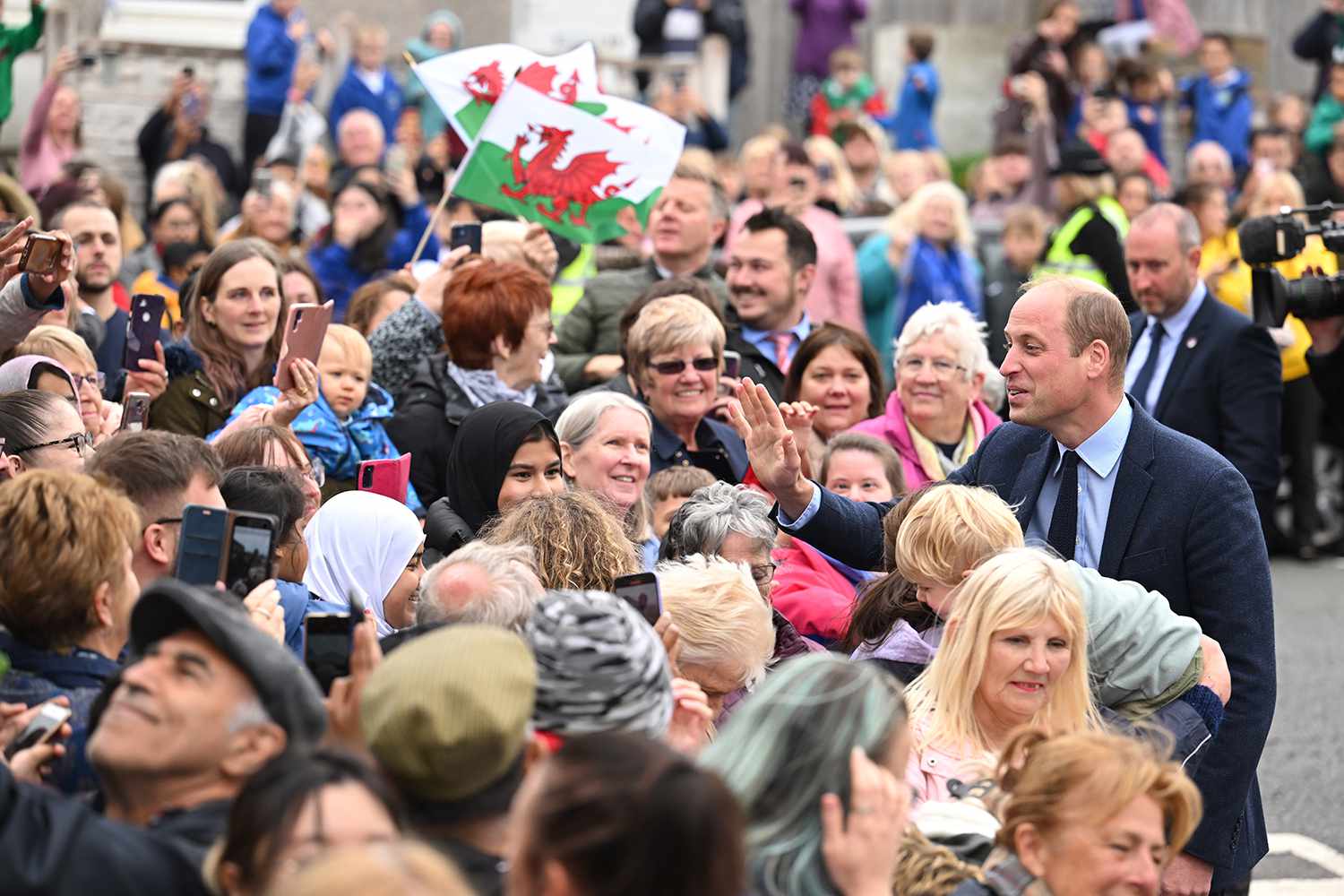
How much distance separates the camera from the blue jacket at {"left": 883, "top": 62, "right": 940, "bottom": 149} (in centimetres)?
1872

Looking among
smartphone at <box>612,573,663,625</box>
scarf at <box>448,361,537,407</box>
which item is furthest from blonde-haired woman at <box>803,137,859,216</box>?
smartphone at <box>612,573,663,625</box>

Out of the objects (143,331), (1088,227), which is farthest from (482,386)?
(1088,227)

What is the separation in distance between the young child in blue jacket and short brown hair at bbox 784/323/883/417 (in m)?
1.57

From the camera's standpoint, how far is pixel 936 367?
765 cm

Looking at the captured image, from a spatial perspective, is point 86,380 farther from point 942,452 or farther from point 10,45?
point 10,45

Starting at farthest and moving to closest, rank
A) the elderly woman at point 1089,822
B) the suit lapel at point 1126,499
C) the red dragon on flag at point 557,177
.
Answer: the red dragon on flag at point 557,177, the suit lapel at point 1126,499, the elderly woman at point 1089,822

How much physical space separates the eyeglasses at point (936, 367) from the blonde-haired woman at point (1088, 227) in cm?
231

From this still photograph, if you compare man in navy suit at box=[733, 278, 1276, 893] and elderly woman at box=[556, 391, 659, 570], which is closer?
man in navy suit at box=[733, 278, 1276, 893]

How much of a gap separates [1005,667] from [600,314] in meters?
4.53

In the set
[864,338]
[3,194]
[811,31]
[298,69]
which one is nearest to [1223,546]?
[864,338]

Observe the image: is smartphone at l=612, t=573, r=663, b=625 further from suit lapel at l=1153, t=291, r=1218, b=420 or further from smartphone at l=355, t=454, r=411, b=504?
suit lapel at l=1153, t=291, r=1218, b=420

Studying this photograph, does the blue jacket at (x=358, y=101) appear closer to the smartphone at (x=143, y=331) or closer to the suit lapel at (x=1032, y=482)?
the smartphone at (x=143, y=331)

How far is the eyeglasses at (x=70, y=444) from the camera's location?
5473 millimetres

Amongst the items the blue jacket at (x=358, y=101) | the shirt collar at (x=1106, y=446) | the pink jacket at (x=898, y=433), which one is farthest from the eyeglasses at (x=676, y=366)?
the blue jacket at (x=358, y=101)
